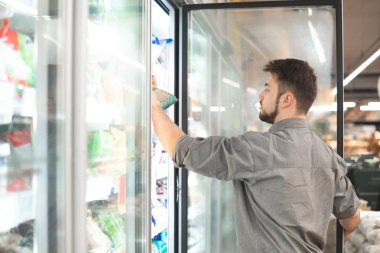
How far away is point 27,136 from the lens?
105 cm

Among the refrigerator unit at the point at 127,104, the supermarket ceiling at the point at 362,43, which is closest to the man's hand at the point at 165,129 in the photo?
the refrigerator unit at the point at 127,104

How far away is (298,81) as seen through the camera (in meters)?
1.85

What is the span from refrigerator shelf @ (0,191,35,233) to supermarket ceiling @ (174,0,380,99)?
4.14 m

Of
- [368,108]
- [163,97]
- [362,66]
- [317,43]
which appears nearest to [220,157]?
[163,97]

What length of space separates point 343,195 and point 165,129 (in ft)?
3.06

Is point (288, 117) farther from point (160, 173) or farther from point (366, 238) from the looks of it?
point (366, 238)

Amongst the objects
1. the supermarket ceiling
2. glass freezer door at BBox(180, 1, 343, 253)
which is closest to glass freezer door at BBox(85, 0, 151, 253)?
glass freezer door at BBox(180, 1, 343, 253)

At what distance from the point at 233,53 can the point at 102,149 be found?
140cm

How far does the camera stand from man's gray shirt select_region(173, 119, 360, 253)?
169 cm

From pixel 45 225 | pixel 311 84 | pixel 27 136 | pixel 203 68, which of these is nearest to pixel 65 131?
pixel 27 136

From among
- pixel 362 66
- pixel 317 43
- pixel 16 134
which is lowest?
pixel 16 134

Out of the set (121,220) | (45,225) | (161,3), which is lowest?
(121,220)

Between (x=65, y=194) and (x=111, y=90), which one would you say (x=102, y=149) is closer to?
(x=111, y=90)

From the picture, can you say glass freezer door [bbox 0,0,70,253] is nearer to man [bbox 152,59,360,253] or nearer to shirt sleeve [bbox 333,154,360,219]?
man [bbox 152,59,360,253]
